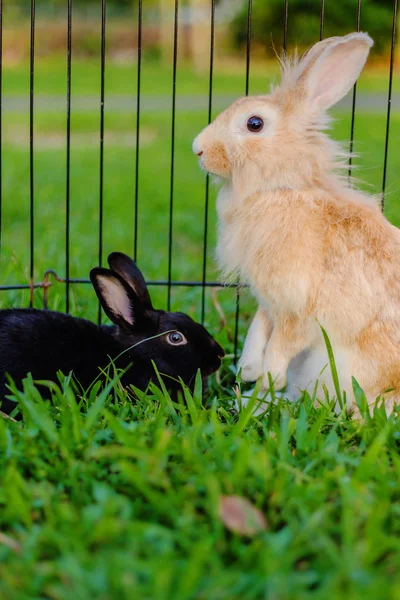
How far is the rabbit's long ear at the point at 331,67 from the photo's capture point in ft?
9.22

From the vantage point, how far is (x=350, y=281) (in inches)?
108

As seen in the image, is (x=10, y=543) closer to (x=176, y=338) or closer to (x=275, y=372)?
(x=275, y=372)

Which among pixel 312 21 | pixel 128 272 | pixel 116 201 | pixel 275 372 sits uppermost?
pixel 312 21

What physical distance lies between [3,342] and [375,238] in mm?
1327

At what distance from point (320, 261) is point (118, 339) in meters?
0.84

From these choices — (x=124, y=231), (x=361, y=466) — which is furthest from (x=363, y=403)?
(x=124, y=231)

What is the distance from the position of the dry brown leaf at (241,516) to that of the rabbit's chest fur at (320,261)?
0.94 meters

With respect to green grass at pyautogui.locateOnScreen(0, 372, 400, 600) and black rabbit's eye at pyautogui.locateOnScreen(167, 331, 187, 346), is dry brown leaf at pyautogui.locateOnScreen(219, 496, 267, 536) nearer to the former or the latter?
green grass at pyautogui.locateOnScreen(0, 372, 400, 600)

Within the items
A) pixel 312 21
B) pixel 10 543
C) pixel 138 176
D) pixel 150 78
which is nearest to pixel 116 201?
pixel 138 176

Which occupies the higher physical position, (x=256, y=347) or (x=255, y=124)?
(x=255, y=124)

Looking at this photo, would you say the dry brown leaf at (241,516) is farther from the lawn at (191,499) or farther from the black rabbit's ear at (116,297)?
the black rabbit's ear at (116,297)

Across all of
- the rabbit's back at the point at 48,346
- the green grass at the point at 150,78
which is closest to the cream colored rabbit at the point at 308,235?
the rabbit's back at the point at 48,346

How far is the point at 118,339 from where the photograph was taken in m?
3.11

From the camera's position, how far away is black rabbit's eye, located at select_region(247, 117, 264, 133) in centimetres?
284
